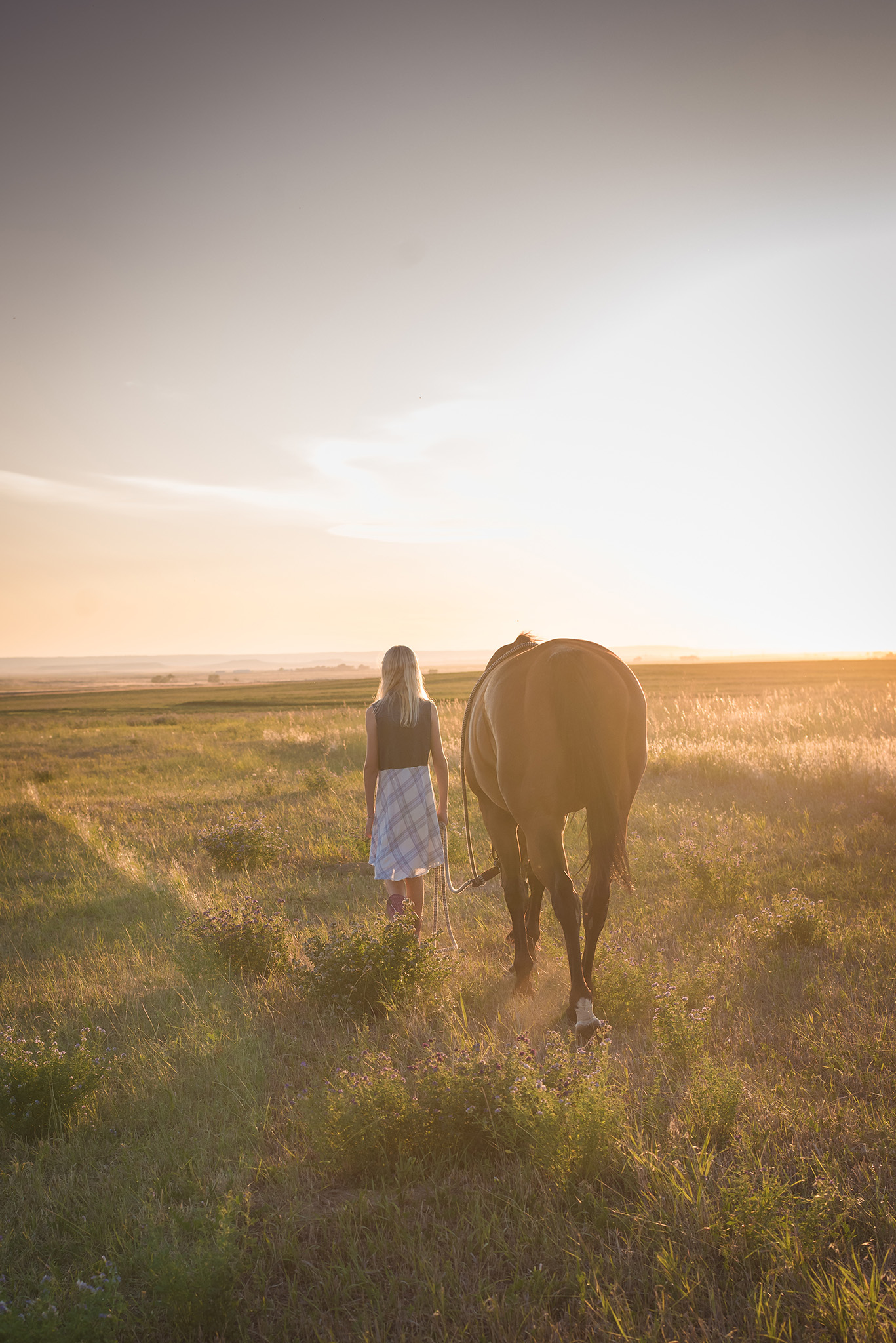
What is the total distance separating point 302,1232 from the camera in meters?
2.73

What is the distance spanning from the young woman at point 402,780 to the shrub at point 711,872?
2625mm

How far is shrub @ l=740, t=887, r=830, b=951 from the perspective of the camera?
521 centimetres

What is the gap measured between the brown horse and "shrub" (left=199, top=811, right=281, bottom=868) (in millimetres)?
4644

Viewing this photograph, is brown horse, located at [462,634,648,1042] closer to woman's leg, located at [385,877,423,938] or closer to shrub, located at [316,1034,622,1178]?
woman's leg, located at [385,877,423,938]

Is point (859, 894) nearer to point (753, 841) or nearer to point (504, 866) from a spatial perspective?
point (753, 841)

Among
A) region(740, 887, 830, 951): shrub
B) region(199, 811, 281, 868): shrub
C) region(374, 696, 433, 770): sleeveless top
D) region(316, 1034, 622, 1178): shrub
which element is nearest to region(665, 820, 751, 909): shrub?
region(740, 887, 830, 951): shrub

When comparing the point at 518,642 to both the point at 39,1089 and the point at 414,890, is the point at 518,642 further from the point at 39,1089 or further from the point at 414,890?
the point at 39,1089

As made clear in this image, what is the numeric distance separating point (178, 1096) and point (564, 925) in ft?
7.96

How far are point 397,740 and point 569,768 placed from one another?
5.51 feet

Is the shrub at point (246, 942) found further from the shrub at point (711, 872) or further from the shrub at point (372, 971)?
the shrub at point (711, 872)

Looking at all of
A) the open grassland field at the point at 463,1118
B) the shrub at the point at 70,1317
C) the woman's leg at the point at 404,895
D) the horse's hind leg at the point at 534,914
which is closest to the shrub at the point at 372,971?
the open grassland field at the point at 463,1118

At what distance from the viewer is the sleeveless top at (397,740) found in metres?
5.75

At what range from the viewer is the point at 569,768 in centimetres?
470

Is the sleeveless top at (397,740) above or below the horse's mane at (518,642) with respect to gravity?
below
